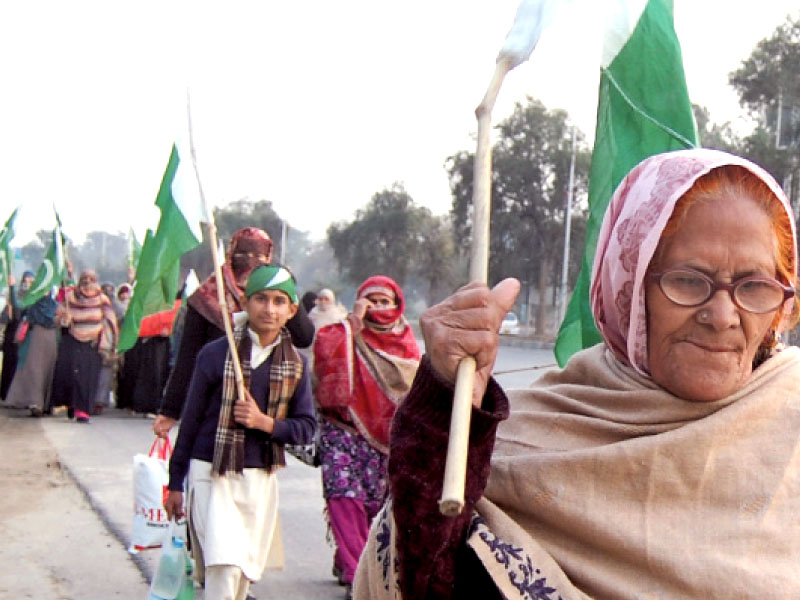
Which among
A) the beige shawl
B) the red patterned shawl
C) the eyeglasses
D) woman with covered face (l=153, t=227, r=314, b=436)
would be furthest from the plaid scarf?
the eyeglasses

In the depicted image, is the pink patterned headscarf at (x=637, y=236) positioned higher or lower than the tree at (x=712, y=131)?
lower

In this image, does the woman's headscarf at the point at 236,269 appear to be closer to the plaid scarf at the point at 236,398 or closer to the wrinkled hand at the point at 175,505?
the plaid scarf at the point at 236,398

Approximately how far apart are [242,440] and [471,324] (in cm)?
330

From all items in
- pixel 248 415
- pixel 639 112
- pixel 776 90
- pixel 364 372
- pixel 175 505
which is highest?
pixel 776 90

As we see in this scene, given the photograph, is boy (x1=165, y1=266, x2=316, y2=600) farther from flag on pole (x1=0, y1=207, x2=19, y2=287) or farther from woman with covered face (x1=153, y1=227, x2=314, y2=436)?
flag on pole (x1=0, y1=207, x2=19, y2=287)

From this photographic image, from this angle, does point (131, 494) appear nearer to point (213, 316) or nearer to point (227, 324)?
point (213, 316)

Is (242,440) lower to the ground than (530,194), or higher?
lower

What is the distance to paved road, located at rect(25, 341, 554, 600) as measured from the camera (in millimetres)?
5945

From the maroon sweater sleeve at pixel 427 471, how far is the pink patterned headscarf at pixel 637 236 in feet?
1.10

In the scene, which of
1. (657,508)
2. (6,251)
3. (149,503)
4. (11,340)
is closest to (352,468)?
(149,503)

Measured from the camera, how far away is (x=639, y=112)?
9.49 feet

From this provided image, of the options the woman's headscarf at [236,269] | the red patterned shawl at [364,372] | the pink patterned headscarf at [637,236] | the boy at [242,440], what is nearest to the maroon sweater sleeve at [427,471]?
the pink patterned headscarf at [637,236]

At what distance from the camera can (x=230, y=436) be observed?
479 cm

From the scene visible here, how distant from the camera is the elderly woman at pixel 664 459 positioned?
1830mm
